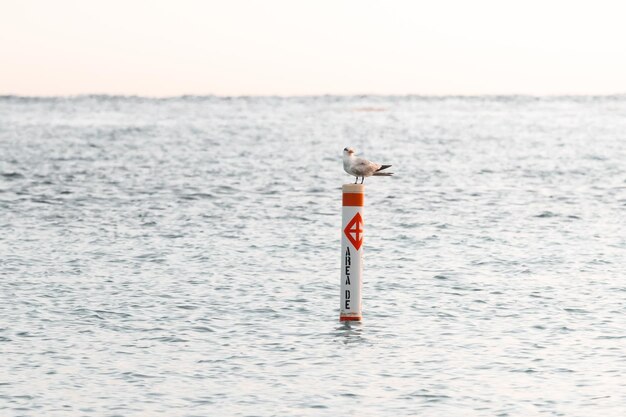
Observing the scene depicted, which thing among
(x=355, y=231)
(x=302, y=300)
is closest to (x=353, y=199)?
(x=355, y=231)

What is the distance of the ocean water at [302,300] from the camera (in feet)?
44.2

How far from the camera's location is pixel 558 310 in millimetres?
18875

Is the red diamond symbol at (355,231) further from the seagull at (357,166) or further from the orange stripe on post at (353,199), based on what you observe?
the seagull at (357,166)

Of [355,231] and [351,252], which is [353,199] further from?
[351,252]

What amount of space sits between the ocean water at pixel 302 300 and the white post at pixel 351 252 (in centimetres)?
31

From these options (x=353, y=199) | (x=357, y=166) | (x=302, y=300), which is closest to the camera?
(x=353, y=199)

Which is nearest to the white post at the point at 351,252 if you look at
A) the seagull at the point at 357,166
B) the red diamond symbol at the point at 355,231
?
the red diamond symbol at the point at 355,231

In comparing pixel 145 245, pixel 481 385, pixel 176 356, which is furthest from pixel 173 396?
pixel 145 245

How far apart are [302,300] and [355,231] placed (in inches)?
90.6

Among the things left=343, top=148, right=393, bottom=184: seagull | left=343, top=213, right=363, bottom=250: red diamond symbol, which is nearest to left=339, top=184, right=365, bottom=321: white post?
left=343, top=213, right=363, bottom=250: red diamond symbol

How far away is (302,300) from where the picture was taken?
19.9 metres

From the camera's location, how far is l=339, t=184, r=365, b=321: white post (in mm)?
17906

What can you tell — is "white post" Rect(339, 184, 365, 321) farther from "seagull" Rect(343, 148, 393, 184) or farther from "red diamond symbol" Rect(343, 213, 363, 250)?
"seagull" Rect(343, 148, 393, 184)

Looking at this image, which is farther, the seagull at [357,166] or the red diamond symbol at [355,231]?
the seagull at [357,166]
